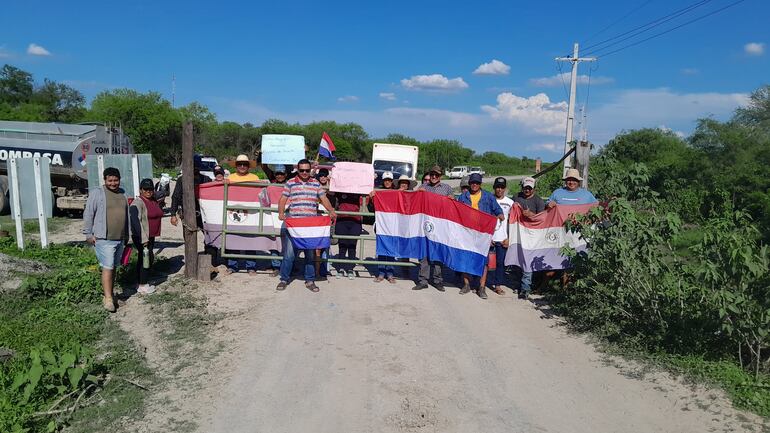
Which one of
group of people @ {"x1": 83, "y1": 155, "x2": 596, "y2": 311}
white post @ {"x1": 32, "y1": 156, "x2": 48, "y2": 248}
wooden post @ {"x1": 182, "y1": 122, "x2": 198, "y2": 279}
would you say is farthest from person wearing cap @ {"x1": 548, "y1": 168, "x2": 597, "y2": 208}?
white post @ {"x1": 32, "y1": 156, "x2": 48, "y2": 248}

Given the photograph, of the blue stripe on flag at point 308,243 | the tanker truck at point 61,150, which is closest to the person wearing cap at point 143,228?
the blue stripe on flag at point 308,243

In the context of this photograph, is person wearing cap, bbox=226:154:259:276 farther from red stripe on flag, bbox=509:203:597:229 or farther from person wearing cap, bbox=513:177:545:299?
red stripe on flag, bbox=509:203:597:229

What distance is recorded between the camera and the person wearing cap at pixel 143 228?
26.9 ft

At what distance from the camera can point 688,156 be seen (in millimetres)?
24453

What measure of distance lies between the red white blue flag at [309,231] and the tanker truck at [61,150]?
1143 cm

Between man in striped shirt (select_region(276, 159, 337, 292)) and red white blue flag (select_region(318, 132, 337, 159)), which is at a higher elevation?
red white blue flag (select_region(318, 132, 337, 159))

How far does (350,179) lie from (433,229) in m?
1.56

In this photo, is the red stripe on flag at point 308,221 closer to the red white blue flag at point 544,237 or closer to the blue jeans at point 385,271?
the blue jeans at point 385,271

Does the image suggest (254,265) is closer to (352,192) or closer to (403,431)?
(352,192)

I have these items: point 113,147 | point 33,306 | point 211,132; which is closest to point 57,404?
point 33,306

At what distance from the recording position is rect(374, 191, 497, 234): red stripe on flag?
848cm

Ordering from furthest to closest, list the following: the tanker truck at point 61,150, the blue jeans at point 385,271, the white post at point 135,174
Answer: the tanker truck at point 61,150
the white post at point 135,174
the blue jeans at point 385,271

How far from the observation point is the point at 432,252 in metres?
8.83

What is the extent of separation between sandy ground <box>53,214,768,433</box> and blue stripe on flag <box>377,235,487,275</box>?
0.85m
